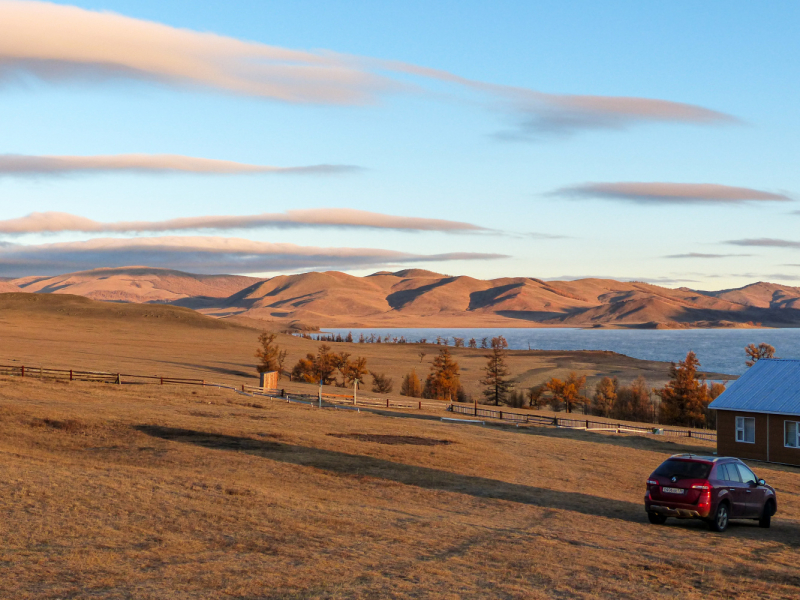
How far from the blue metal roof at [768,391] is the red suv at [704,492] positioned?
22398 millimetres

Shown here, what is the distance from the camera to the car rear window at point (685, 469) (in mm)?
19016

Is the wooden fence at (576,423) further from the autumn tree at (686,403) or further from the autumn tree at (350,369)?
the autumn tree at (350,369)

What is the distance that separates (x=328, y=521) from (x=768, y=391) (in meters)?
33.9

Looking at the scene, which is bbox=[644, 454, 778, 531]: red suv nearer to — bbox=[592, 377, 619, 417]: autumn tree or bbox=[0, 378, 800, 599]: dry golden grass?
bbox=[0, 378, 800, 599]: dry golden grass

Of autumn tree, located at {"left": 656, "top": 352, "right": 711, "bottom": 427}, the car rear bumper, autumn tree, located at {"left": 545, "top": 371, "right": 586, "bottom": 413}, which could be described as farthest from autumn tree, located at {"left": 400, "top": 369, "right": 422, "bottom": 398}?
the car rear bumper

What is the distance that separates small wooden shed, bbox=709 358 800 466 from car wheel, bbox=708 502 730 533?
77.2 feet

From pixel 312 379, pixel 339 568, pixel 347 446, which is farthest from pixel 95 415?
pixel 312 379

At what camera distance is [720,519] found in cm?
1902

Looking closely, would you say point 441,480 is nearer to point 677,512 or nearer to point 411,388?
point 677,512

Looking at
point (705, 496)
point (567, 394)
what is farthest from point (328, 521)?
point (567, 394)

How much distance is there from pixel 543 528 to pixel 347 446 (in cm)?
1394

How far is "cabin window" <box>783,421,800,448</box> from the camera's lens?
39.4 m

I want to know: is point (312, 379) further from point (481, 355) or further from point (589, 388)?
point (481, 355)

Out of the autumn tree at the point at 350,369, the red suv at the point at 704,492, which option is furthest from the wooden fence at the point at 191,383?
the red suv at the point at 704,492
